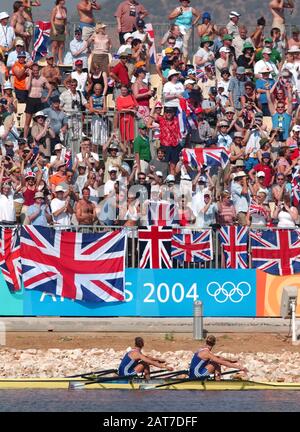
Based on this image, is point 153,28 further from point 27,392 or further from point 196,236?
point 27,392

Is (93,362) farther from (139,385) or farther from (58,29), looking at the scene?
(58,29)

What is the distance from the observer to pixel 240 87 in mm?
39406

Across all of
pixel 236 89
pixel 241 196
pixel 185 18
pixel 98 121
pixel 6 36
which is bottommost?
pixel 241 196

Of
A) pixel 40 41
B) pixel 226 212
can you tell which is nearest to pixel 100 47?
pixel 40 41

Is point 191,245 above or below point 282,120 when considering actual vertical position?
below

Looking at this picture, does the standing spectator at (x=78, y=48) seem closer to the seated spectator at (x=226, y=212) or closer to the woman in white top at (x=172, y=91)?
the woman in white top at (x=172, y=91)

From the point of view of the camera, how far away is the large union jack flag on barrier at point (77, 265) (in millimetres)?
35500

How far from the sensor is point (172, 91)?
38.5 metres

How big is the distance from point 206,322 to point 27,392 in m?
5.77

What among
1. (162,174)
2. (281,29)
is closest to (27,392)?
(162,174)

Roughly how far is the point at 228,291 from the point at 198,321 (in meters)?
1.22

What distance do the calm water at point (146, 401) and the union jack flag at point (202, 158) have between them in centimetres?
727

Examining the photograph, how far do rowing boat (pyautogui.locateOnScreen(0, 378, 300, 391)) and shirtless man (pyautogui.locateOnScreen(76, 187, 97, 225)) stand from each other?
5.09 metres

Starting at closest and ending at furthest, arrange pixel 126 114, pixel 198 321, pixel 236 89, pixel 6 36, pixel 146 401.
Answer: pixel 146 401
pixel 198 321
pixel 126 114
pixel 236 89
pixel 6 36
